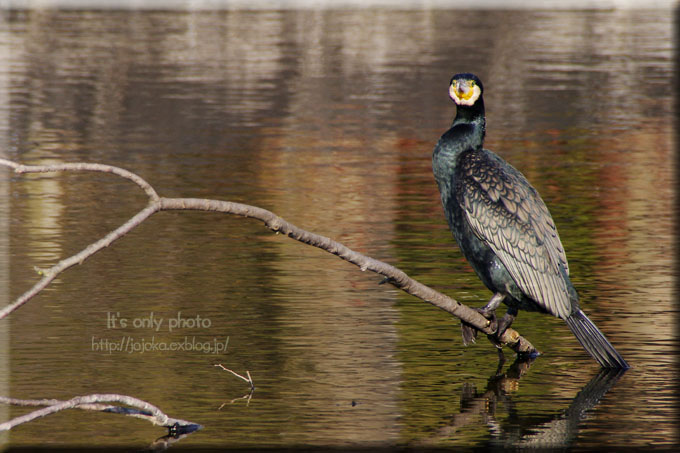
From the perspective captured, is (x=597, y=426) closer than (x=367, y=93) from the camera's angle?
Yes

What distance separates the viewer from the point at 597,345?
27.8ft

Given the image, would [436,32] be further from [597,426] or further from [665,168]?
[597,426]

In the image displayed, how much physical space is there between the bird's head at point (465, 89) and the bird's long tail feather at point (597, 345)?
62.0 inches

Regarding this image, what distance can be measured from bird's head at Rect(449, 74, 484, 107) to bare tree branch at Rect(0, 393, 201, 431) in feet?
9.73

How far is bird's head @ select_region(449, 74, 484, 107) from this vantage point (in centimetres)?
902

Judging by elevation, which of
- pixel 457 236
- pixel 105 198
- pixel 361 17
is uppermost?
pixel 457 236

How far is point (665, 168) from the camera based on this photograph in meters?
17.2

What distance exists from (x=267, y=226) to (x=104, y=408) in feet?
4.48

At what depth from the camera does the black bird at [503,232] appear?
8.55m

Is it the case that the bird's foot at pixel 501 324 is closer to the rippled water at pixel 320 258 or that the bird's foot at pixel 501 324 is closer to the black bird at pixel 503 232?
the black bird at pixel 503 232

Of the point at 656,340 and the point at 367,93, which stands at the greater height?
the point at 656,340

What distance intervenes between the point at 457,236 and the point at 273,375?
1.52 metres

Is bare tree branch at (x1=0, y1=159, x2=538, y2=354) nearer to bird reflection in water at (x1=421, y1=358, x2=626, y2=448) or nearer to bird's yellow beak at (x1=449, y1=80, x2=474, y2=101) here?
bird reflection in water at (x1=421, y1=358, x2=626, y2=448)

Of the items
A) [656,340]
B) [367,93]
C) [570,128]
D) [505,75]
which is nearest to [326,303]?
[656,340]
